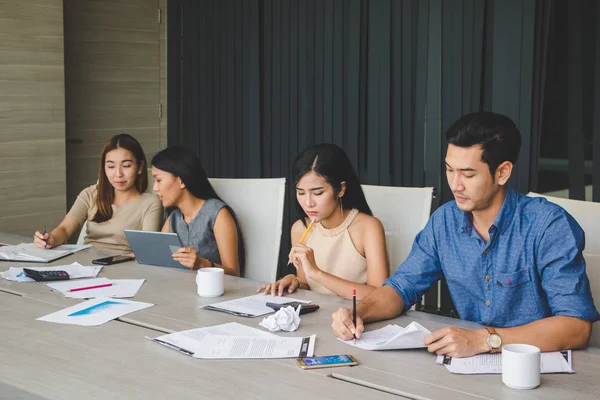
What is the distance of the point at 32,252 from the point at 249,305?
1.24 m

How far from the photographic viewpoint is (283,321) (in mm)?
1956

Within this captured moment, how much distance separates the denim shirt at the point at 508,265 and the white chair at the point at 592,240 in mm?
184

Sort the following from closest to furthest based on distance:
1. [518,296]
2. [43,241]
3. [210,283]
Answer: [518,296] < [210,283] < [43,241]

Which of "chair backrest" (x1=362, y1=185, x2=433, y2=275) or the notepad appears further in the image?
the notepad

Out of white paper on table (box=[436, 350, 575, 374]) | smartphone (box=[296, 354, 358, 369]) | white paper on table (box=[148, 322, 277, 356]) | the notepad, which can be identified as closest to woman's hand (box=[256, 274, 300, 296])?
white paper on table (box=[148, 322, 277, 356])

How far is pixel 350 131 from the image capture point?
437cm

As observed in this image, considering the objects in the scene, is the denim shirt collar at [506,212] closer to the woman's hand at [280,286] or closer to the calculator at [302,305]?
the calculator at [302,305]

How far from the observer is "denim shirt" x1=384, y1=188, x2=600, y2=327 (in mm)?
1889

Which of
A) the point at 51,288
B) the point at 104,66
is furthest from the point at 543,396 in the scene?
the point at 104,66

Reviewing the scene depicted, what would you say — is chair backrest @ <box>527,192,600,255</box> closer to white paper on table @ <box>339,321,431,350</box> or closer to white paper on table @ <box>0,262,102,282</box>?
→ white paper on table @ <box>339,321,431,350</box>

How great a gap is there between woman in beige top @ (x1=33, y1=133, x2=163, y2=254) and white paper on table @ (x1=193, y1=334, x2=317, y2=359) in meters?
1.61

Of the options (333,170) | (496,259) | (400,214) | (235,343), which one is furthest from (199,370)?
(400,214)

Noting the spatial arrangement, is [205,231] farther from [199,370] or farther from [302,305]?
[199,370]

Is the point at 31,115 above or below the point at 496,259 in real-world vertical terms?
above
